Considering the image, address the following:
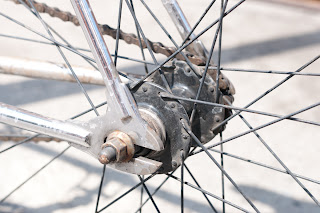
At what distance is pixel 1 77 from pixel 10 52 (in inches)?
8.6

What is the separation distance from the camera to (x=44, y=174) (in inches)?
69.9

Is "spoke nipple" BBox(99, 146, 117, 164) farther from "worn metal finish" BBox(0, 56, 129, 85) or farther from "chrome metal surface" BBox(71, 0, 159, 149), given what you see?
"worn metal finish" BBox(0, 56, 129, 85)

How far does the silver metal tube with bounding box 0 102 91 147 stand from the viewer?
1041mm

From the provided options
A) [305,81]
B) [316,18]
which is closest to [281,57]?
[305,81]

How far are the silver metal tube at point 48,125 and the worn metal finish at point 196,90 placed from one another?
198 millimetres

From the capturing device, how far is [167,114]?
1079mm

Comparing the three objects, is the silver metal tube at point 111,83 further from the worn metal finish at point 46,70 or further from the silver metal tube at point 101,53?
the worn metal finish at point 46,70

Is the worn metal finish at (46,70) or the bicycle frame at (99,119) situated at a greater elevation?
the worn metal finish at (46,70)

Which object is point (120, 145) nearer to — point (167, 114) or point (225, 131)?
point (167, 114)

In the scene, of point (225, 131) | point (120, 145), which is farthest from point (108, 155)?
point (225, 131)

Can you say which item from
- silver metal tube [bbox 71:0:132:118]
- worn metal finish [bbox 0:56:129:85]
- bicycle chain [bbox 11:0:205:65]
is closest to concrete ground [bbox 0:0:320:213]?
worn metal finish [bbox 0:56:129:85]

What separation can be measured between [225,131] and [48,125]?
41.9 inches

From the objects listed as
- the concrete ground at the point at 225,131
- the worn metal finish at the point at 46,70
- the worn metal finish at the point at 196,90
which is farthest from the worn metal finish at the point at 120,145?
the concrete ground at the point at 225,131

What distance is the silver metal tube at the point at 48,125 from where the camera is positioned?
1041mm
